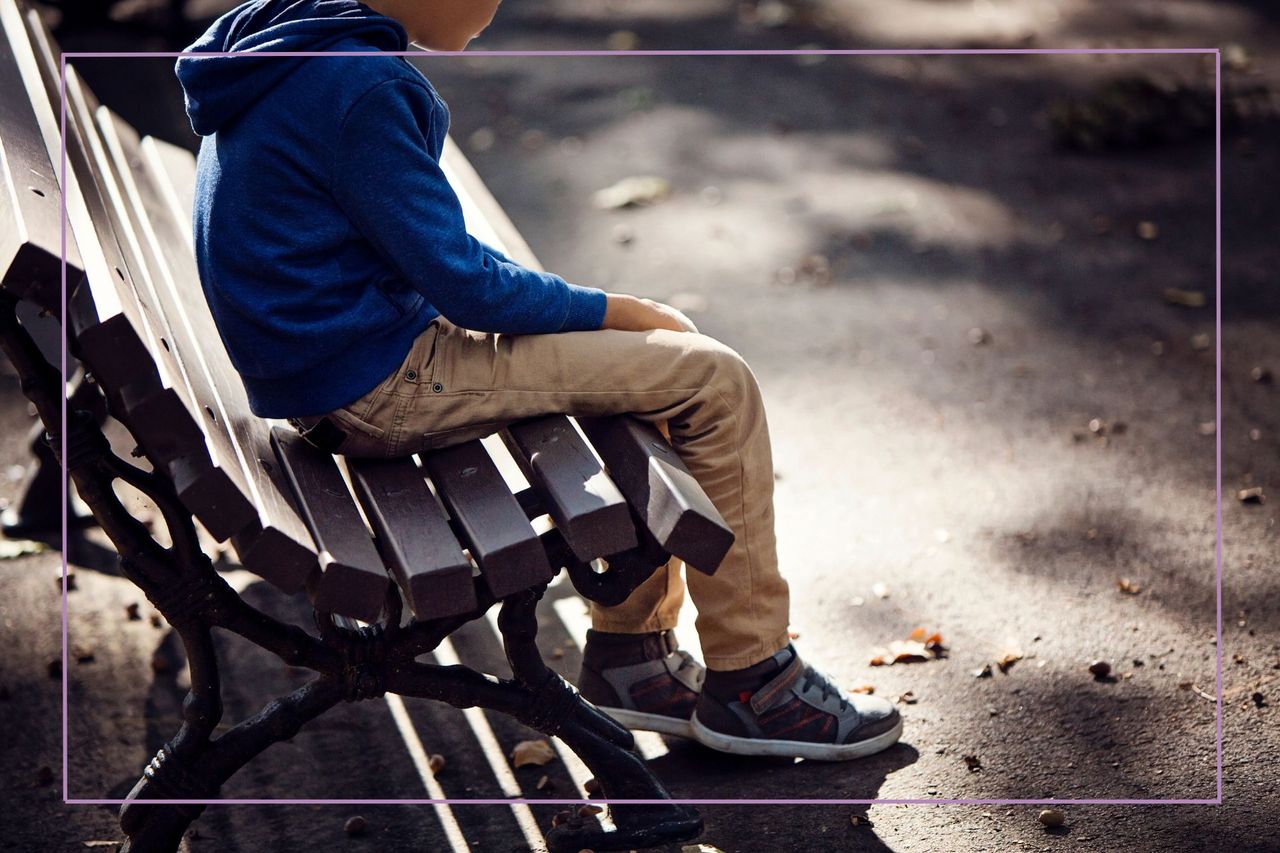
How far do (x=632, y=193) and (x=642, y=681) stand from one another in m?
3.49

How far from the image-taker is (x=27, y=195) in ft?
7.48

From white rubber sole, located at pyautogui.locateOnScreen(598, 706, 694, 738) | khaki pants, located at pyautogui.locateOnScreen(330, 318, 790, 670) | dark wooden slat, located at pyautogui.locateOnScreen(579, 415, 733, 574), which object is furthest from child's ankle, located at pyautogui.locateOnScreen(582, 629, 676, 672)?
dark wooden slat, located at pyautogui.locateOnScreen(579, 415, 733, 574)

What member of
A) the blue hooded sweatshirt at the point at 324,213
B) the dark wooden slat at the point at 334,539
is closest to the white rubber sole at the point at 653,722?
the dark wooden slat at the point at 334,539

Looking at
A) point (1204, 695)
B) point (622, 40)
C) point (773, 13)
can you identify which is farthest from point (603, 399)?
point (773, 13)

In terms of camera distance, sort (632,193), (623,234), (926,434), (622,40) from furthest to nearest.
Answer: (622,40) < (632,193) < (623,234) < (926,434)

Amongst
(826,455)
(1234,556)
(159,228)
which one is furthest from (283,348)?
(1234,556)

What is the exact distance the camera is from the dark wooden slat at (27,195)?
2043 mm

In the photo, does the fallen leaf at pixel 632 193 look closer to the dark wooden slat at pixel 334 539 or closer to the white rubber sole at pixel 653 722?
the white rubber sole at pixel 653 722

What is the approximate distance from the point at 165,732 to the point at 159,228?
1.25 metres

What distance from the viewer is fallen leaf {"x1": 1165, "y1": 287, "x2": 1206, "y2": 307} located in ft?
16.7

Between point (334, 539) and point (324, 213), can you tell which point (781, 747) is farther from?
point (324, 213)

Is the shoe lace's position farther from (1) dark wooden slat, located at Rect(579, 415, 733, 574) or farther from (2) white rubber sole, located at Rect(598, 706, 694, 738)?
(1) dark wooden slat, located at Rect(579, 415, 733, 574)

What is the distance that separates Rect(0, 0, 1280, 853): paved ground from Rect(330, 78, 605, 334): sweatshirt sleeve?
1113 millimetres

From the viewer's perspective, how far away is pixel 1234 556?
371 centimetres
